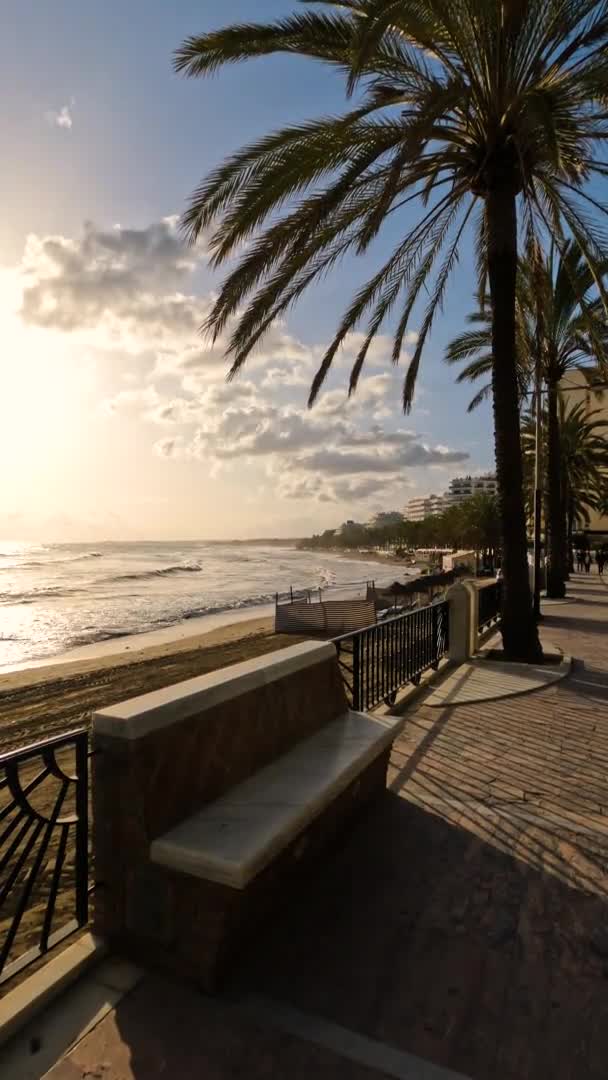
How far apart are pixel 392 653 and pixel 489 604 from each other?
606 cm

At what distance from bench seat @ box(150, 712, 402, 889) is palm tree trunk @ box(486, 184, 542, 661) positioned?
592 cm

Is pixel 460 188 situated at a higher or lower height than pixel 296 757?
higher

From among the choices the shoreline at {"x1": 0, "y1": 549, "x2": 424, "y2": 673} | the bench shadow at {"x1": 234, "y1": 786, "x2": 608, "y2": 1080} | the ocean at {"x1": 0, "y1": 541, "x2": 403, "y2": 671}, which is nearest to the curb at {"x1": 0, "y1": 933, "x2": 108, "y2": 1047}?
the bench shadow at {"x1": 234, "y1": 786, "x2": 608, "y2": 1080}

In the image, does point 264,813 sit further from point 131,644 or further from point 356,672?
point 131,644

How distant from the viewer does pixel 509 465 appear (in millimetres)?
8875

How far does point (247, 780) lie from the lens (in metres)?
2.98

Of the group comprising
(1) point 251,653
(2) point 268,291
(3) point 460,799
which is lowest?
(1) point 251,653

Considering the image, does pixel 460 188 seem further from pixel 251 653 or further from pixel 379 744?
pixel 251 653

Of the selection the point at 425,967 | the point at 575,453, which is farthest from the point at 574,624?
the point at 575,453

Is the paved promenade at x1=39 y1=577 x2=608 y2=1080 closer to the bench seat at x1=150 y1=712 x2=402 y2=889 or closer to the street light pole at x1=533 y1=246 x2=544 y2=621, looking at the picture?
the bench seat at x1=150 y1=712 x2=402 y2=889

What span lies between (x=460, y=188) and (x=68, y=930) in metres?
9.77

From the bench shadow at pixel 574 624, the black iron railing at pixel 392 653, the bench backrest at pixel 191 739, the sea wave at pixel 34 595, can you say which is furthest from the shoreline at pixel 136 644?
the sea wave at pixel 34 595

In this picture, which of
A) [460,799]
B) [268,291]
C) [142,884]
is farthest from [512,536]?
[142,884]

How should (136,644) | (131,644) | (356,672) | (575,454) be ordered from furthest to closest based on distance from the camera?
(575,454)
(131,644)
(136,644)
(356,672)
